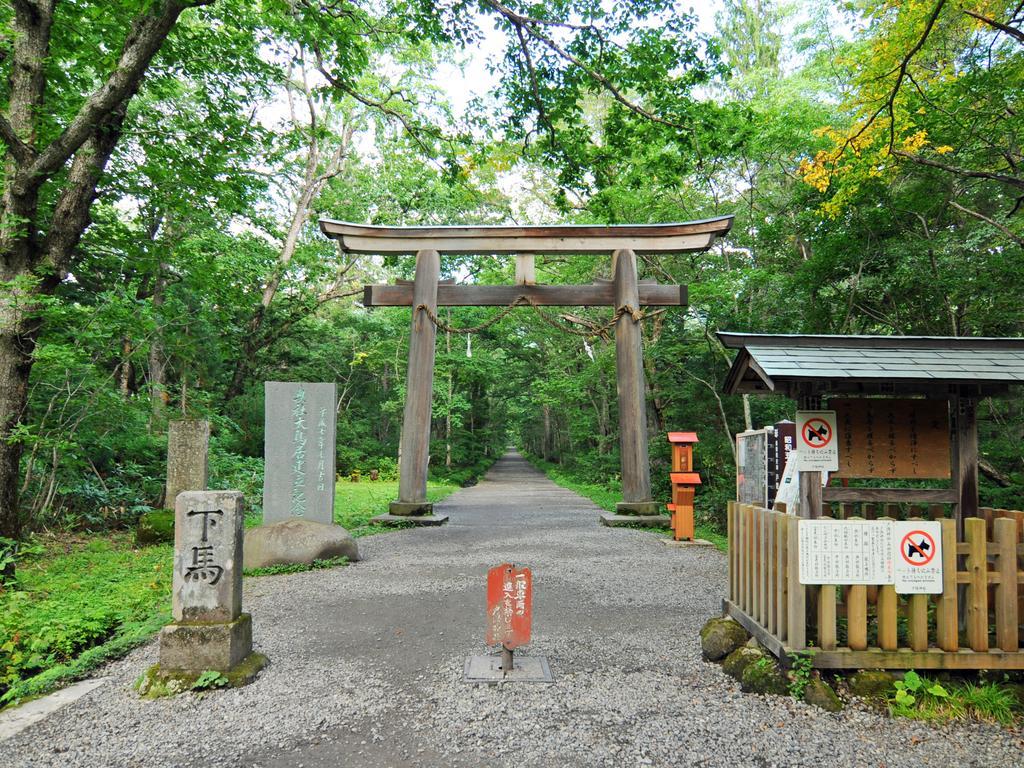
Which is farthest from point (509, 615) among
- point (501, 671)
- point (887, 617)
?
point (887, 617)

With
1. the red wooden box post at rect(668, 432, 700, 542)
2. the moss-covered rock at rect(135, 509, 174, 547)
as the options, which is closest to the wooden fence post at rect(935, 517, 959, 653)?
the red wooden box post at rect(668, 432, 700, 542)

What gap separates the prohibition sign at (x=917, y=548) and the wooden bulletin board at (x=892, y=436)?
0.93 m

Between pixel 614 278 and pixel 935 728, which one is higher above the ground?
pixel 614 278

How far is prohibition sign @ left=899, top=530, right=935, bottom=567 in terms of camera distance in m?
3.45

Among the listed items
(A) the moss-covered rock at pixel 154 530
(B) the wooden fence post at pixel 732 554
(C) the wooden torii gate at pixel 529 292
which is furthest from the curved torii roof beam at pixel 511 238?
(B) the wooden fence post at pixel 732 554

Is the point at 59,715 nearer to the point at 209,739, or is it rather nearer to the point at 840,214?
the point at 209,739

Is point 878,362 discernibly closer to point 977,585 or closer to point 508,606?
point 977,585

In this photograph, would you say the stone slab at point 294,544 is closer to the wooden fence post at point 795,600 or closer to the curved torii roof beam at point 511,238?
the wooden fence post at point 795,600

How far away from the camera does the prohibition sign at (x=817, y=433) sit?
431cm

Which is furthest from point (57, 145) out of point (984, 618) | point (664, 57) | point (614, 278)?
point (984, 618)

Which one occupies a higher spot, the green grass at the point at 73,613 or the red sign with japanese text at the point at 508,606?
the red sign with japanese text at the point at 508,606

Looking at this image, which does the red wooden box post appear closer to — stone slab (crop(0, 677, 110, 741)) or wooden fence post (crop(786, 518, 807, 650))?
wooden fence post (crop(786, 518, 807, 650))

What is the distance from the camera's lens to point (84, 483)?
31.3 ft

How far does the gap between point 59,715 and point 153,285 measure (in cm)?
1200
